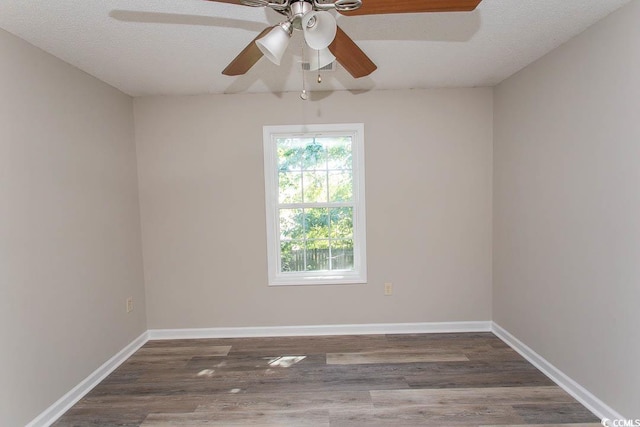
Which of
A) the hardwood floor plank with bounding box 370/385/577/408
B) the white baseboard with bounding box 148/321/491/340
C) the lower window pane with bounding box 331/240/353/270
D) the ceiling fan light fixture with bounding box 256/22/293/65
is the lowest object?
the hardwood floor plank with bounding box 370/385/577/408

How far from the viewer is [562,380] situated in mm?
2324

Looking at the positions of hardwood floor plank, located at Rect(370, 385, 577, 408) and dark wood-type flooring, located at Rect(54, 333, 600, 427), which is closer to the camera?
dark wood-type flooring, located at Rect(54, 333, 600, 427)

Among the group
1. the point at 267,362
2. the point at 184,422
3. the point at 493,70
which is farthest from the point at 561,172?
the point at 184,422

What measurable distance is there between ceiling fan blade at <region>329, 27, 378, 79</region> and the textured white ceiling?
0.33 m

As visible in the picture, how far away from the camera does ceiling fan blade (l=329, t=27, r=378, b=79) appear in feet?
4.95

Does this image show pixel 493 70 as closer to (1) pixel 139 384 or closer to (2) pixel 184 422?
(2) pixel 184 422

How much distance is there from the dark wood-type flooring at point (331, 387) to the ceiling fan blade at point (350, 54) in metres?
2.08

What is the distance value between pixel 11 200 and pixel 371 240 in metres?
2.67

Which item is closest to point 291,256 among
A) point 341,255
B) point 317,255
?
point 317,255

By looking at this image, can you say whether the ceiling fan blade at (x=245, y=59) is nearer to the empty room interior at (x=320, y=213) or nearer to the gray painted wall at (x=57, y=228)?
the empty room interior at (x=320, y=213)

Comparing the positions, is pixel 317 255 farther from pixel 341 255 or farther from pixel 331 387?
pixel 331 387

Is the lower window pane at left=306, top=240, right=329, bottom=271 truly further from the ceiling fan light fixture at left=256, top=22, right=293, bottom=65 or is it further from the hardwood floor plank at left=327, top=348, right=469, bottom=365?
the ceiling fan light fixture at left=256, top=22, right=293, bottom=65

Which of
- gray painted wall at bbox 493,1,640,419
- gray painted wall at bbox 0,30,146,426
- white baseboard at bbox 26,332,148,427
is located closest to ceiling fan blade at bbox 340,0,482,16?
gray painted wall at bbox 493,1,640,419

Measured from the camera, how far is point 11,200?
75.2 inches
